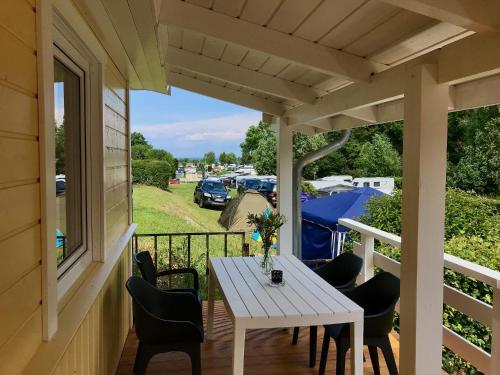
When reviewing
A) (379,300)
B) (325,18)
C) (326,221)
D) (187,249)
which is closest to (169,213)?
(326,221)

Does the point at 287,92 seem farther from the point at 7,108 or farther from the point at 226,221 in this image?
the point at 226,221

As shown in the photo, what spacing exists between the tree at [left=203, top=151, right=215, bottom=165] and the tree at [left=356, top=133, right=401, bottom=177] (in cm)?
644

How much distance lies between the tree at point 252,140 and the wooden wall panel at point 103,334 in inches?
571

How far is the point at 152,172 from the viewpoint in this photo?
12.9 meters

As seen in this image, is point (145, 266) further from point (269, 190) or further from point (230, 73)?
point (269, 190)

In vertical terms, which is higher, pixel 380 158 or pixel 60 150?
pixel 380 158

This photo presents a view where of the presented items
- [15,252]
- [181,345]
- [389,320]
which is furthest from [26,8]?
[389,320]

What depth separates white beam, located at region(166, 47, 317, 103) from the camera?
3052mm

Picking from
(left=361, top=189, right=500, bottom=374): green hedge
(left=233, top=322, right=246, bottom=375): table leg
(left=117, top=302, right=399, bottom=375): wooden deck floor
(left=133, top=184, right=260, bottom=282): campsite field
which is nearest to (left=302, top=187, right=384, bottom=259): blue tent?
(left=133, top=184, right=260, bottom=282): campsite field

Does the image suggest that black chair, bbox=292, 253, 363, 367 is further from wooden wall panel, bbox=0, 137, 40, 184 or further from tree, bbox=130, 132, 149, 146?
Answer: tree, bbox=130, 132, 149, 146

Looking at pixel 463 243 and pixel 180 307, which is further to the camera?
pixel 463 243

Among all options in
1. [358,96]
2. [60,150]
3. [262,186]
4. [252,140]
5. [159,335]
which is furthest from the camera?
[252,140]

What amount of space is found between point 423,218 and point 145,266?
78.0 inches

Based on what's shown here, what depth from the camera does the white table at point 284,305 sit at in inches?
83.9
